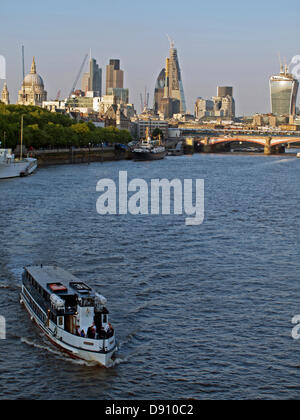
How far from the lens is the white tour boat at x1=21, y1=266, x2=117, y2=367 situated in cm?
1572

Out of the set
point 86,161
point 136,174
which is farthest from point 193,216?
point 86,161

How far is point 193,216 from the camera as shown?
36125 mm

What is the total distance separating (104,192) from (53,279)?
2871cm

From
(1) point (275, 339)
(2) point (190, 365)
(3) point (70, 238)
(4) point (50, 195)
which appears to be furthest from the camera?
(4) point (50, 195)

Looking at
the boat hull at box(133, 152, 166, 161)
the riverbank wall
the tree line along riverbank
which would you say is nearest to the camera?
the tree line along riverbank

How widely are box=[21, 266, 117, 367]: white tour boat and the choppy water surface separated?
0.28 metres

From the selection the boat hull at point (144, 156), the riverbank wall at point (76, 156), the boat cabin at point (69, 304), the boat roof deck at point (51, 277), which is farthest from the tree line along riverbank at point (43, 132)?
the boat cabin at point (69, 304)

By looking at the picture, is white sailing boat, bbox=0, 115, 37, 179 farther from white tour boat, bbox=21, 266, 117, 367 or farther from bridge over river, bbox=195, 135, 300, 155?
bridge over river, bbox=195, 135, 300, 155

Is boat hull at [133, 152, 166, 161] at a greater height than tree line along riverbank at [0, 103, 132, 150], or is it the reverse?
tree line along riverbank at [0, 103, 132, 150]

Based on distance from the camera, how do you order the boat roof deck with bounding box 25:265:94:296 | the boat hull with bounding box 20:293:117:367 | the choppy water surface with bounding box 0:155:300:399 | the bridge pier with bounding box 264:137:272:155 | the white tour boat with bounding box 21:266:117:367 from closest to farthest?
the choppy water surface with bounding box 0:155:300:399, the boat hull with bounding box 20:293:117:367, the white tour boat with bounding box 21:266:117:367, the boat roof deck with bounding box 25:265:94:296, the bridge pier with bounding box 264:137:272:155

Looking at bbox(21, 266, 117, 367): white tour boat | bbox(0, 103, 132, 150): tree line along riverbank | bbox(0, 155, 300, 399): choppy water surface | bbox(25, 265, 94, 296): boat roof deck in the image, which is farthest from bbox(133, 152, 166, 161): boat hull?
bbox(21, 266, 117, 367): white tour boat

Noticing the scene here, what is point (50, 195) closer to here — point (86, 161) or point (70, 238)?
point (70, 238)

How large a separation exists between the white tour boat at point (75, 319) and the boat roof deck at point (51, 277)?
23 mm
